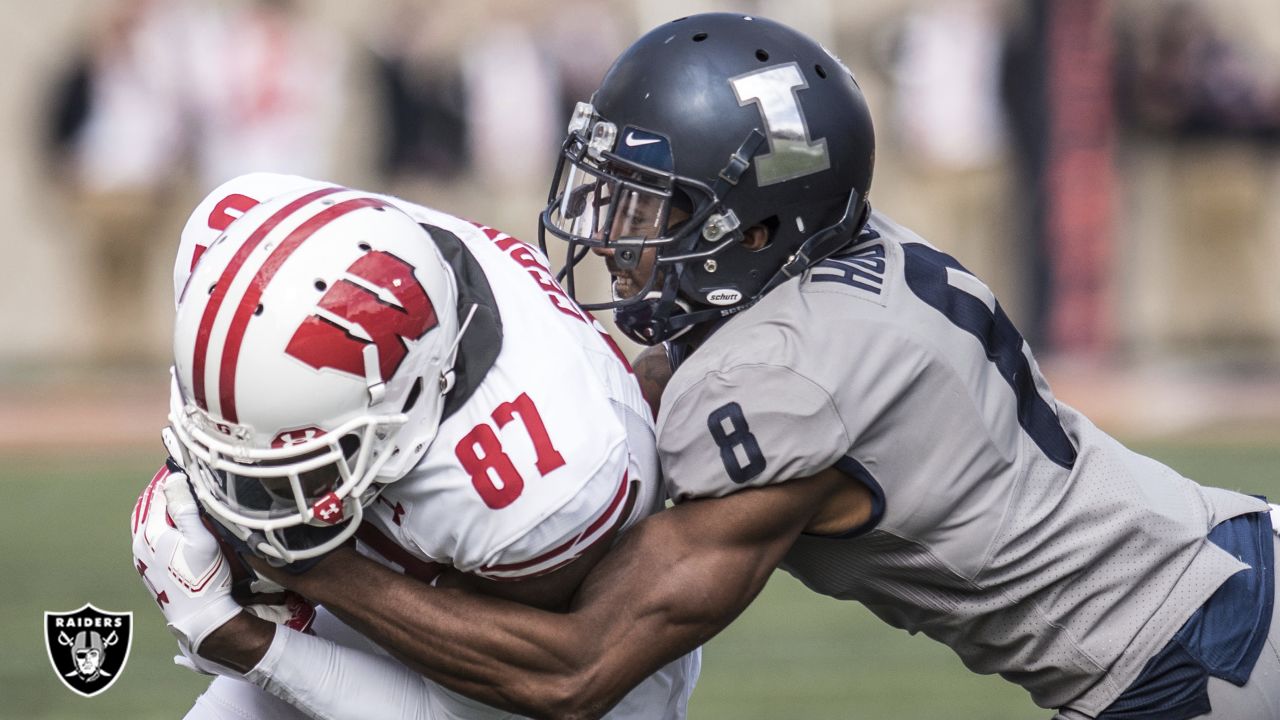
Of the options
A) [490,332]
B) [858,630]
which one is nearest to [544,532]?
[490,332]

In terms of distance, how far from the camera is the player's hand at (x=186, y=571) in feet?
8.65

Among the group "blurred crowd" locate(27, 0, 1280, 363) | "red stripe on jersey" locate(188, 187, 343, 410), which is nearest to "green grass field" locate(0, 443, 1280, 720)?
"red stripe on jersey" locate(188, 187, 343, 410)

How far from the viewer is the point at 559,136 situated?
40.7ft

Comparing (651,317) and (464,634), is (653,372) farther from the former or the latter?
(464,634)

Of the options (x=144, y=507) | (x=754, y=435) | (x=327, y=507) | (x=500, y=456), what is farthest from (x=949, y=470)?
(x=144, y=507)

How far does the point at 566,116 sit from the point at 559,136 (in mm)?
173

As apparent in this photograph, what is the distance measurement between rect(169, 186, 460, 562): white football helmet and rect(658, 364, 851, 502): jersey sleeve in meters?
0.41

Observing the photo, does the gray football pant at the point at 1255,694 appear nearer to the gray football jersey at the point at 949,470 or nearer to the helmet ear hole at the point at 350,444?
the gray football jersey at the point at 949,470

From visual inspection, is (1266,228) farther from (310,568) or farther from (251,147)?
(310,568)

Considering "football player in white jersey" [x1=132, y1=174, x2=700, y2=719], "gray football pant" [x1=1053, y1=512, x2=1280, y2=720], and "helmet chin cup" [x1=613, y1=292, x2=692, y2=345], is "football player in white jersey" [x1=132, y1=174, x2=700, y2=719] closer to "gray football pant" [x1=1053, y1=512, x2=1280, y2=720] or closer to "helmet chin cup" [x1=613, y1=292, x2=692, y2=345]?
"helmet chin cup" [x1=613, y1=292, x2=692, y2=345]

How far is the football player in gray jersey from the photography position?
2627mm

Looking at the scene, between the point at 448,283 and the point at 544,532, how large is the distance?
418 mm

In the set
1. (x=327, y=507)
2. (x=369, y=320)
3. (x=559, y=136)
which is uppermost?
(x=369, y=320)

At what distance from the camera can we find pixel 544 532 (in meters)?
2.53
